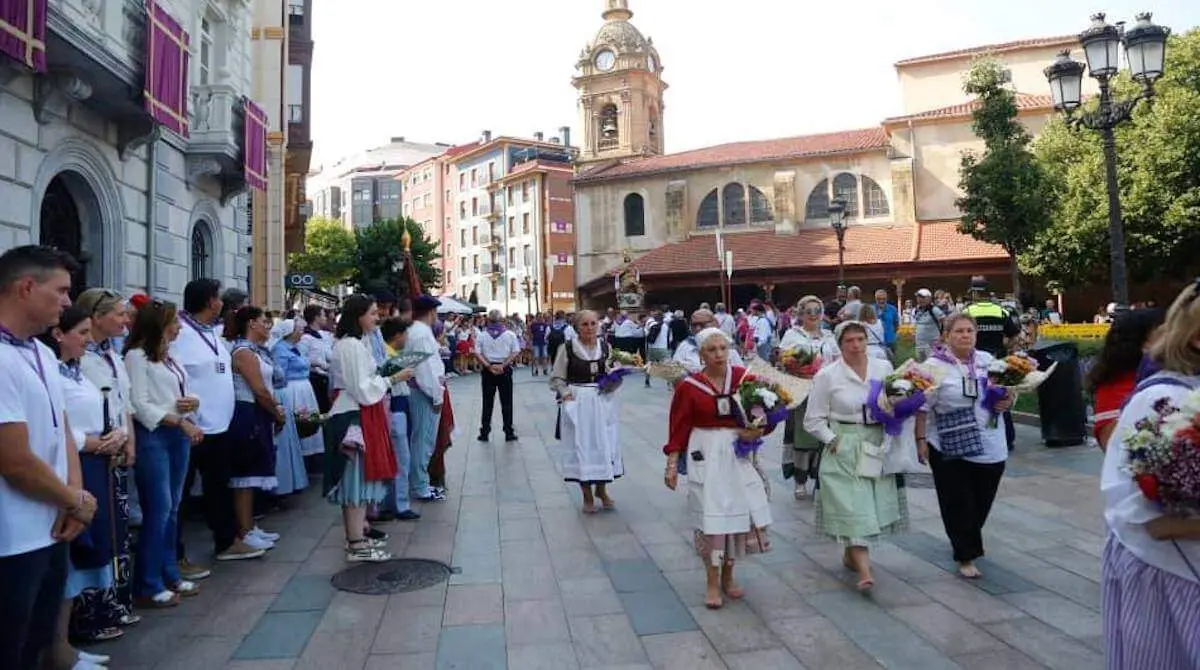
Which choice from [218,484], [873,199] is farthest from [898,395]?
[873,199]

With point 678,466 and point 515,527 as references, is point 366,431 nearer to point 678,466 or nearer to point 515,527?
point 515,527

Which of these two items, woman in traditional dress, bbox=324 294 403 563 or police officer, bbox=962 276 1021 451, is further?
police officer, bbox=962 276 1021 451

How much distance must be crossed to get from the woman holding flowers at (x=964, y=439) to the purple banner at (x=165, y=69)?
11009 millimetres

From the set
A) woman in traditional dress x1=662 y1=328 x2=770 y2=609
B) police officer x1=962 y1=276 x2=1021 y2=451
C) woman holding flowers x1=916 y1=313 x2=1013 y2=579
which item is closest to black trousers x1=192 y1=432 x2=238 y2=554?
woman in traditional dress x1=662 y1=328 x2=770 y2=609

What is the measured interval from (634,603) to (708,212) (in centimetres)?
3991

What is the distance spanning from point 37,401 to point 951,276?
3695 centimetres

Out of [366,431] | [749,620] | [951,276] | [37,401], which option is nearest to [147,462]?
[366,431]

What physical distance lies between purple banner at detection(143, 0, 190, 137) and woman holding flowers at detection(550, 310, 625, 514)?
7.77 m

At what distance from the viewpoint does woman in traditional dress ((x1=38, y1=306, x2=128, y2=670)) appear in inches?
153

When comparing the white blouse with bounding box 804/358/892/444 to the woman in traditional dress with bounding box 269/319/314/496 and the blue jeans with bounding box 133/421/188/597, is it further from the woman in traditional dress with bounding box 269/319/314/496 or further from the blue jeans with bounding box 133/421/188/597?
the woman in traditional dress with bounding box 269/319/314/496

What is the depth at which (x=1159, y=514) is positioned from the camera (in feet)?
8.27

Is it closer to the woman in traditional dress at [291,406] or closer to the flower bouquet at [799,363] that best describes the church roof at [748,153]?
the flower bouquet at [799,363]

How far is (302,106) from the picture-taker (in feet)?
96.1

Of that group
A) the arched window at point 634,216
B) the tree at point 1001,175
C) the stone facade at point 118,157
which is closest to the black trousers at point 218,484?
the stone facade at point 118,157
